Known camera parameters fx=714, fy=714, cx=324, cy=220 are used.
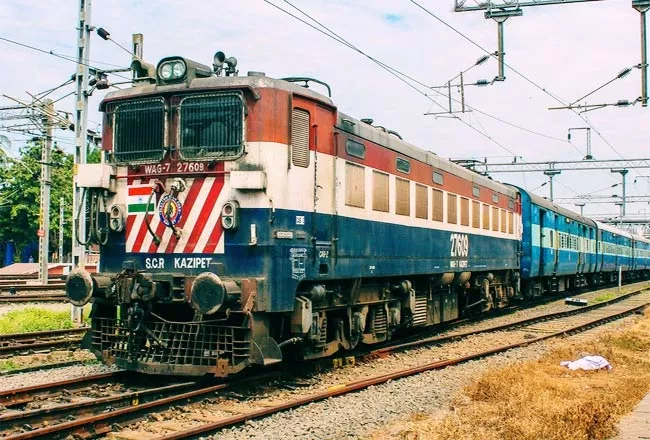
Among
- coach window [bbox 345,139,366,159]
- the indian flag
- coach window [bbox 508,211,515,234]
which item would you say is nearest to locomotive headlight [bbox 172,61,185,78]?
the indian flag

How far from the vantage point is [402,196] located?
42.2ft

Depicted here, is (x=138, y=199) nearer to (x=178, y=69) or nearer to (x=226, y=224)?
(x=226, y=224)

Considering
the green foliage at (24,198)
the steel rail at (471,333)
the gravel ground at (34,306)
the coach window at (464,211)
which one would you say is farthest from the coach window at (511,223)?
the green foliage at (24,198)

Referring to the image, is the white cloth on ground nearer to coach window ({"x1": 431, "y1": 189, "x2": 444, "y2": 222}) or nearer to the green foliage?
coach window ({"x1": 431, "y1": 189, "x2": 444, "y2": 222})

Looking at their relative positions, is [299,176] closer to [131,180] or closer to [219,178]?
[219,178]

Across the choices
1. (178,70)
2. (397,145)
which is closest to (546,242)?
(397,145)

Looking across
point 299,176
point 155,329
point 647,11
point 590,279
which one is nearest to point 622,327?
point 647,11

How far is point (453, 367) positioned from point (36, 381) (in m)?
6.24

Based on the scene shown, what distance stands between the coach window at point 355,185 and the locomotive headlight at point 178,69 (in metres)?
2.77

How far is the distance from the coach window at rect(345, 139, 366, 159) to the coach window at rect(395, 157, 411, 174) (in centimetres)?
154

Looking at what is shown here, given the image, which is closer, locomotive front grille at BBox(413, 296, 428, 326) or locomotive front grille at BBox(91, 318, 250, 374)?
locomotive front grille at BBox(91, 318, 250, 374)

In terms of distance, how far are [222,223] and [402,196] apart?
481 centimetres

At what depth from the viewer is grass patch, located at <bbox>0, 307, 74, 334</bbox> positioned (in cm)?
1589

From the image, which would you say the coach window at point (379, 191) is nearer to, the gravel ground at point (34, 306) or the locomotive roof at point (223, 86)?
the locomotive roof at point (223, 86)
